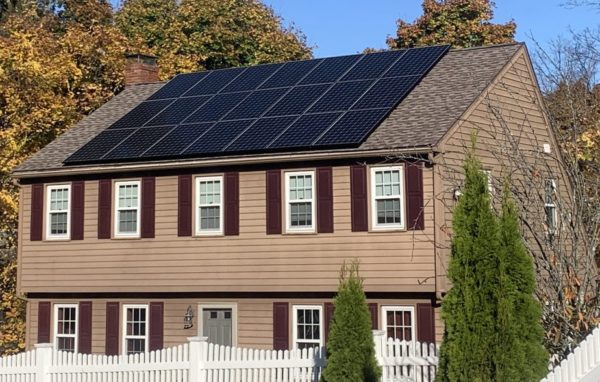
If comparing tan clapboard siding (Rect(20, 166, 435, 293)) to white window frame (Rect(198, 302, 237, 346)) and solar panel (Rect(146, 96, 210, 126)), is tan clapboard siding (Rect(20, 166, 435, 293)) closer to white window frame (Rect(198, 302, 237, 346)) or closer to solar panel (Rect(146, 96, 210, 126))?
white window frame (Rect(198, 302, 237, 346))

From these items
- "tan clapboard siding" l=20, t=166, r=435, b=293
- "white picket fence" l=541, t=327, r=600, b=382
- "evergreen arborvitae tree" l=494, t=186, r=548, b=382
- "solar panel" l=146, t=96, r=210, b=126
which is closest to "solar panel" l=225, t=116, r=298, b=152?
"tan clapboard siding" l=20, t=166, r=435, b=293

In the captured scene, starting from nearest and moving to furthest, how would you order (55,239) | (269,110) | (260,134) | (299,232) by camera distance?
(299,232), (260,134), (269,110), (55,239)

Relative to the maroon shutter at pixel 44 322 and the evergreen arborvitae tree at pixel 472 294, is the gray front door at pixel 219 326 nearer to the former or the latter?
the maroon shutter at pixel 44 322

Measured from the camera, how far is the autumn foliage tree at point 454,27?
136 ft

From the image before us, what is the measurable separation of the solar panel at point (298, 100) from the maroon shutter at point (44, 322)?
7.87 meters

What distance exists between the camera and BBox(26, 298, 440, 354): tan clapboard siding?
21578 mm

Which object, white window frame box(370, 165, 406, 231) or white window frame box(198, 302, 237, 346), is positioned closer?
white window frame box(370, 165, 406, 231)

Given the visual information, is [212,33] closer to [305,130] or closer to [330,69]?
[330,69]

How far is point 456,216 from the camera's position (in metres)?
10.3

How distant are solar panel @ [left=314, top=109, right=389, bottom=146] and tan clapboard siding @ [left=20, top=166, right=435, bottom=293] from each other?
2.36 feet

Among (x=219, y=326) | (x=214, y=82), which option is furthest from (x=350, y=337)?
(x=214, y=82)

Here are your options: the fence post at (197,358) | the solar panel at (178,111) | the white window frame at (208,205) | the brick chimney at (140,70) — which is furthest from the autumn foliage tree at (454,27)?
the fence post at (197,358)

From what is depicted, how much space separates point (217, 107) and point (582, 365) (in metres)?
15.5

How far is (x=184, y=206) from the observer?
22609mm
